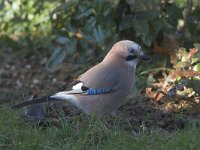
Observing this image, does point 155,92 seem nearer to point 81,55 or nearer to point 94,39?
point 94,39

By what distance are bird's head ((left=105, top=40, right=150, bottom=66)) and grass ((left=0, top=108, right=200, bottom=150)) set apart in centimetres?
76

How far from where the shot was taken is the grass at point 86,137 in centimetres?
461

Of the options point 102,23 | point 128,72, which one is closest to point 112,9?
point 102,23

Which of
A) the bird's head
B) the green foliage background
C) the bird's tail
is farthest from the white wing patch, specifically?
the green foliage background

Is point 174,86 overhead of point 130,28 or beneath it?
beneath

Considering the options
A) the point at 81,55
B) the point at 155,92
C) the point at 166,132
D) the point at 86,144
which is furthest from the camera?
the point at 81,55

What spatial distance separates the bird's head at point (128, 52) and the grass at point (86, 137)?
0.76m

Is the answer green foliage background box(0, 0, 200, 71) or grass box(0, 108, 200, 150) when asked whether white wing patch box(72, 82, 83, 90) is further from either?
green foliage background box(0, 0, 200, 71)

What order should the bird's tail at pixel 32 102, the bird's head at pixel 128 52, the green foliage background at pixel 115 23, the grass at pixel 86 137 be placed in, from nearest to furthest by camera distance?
the grass at pixel 86 137 < the bird's tail at pixel 32 102 < the bird's head at pixel 128 52 < the green foliage background at pixel 115 23

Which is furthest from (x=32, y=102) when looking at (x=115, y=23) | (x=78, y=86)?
(x=115, y=23)

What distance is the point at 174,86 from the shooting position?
5.79 metres

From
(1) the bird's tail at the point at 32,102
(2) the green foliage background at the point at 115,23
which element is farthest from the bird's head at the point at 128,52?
(2) the green foliage background at the point at 115,23

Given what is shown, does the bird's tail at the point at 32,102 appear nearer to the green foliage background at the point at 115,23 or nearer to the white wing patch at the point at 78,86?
the white wing patch at the point at 78,86

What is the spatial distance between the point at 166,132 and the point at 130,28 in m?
2.10
